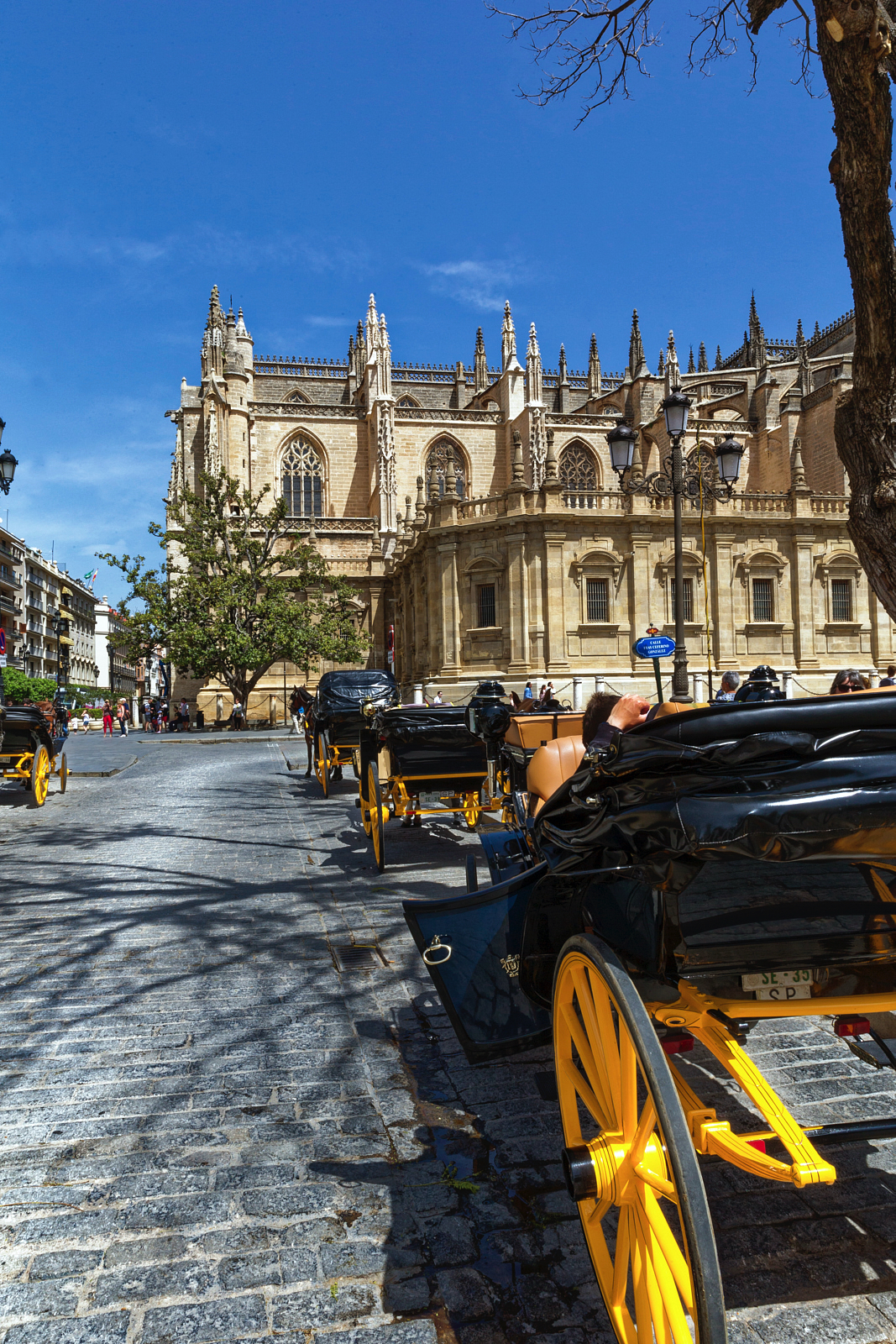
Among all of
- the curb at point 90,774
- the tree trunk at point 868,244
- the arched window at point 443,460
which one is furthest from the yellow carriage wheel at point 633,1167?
the arched window at point 443,460

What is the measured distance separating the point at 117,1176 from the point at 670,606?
89.7 feet

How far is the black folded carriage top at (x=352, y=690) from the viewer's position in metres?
13.2

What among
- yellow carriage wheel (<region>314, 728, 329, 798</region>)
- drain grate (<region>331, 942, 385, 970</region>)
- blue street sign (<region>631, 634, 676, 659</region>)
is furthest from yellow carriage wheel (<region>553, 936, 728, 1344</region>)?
blue street sign (<region>631, 634, 676, 659</region>)

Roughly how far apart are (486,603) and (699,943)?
26468 mm

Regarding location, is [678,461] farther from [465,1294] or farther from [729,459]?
[465,1294]

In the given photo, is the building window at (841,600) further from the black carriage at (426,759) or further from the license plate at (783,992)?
the license plate at (783,992)

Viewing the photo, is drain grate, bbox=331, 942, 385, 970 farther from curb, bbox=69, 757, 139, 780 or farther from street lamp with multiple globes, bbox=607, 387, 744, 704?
curb, bbox=69, 757, 139, 780

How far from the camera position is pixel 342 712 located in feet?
40.4

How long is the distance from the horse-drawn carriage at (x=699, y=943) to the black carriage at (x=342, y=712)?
8.06 metres

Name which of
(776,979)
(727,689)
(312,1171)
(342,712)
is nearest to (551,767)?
(312,1171)

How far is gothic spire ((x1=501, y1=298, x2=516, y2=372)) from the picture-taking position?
44.0 m

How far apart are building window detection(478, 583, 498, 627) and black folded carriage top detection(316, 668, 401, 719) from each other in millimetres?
13314

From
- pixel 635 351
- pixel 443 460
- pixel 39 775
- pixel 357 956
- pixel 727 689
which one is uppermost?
pixel 635 351

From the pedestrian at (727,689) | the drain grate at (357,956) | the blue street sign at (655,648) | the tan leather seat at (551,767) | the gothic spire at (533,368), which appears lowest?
the drain grate at (357,956)
